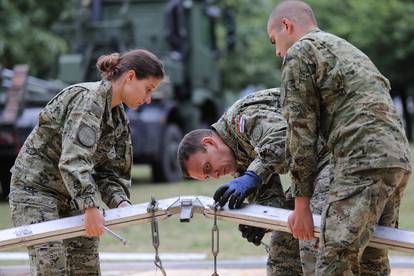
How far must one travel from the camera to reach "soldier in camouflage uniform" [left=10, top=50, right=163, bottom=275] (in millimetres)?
4402

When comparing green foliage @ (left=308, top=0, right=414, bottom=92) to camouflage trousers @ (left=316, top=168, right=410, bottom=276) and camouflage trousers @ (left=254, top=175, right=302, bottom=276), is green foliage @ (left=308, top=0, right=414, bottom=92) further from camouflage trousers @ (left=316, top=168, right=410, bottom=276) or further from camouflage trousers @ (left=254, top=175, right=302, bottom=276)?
camouflage trousers @ (left=316, top=168, right=410, bottom=276)

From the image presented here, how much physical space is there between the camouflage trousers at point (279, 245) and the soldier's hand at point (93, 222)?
1.04 meters

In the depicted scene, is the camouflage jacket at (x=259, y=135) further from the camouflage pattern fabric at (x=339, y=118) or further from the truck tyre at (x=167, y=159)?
the truck tyre at (x=167, y=159)

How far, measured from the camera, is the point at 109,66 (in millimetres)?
4723

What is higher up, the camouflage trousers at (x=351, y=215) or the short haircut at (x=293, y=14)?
the short haircut at (x=293, y=14)

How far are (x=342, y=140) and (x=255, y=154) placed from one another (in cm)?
102

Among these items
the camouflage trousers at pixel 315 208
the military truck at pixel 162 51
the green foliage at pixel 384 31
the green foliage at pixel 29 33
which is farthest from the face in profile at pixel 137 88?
the green foliage at pixel 384 31

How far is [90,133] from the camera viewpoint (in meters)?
4.48

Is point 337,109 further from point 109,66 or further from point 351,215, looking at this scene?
point 109,66

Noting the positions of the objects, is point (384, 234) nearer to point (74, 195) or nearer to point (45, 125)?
point (74, 195)

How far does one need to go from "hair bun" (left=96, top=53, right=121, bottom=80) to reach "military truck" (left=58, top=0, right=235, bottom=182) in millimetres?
10390

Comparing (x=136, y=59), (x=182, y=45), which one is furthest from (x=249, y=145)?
(x=182, y=45)

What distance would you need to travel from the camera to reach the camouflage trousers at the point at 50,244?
458cm

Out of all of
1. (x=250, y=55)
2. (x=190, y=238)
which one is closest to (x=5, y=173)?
(x=190, y=238)
